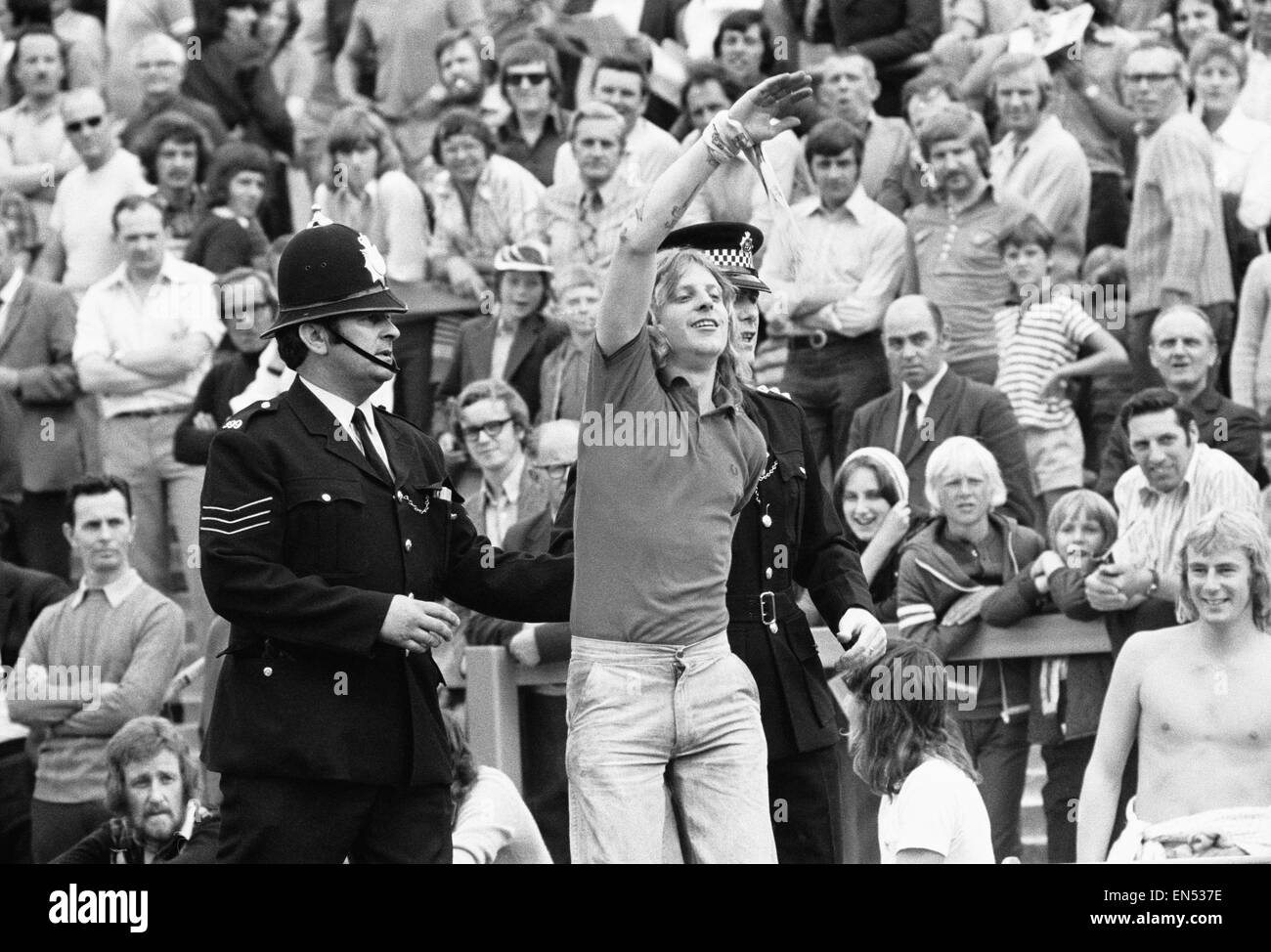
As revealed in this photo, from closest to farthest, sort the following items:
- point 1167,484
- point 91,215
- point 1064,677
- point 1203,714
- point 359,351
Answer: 1. point 359,351
2. point 1203,714
3. point 1064,677
4. point 1167,484
5. point 91,215

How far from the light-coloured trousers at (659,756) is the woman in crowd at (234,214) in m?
7.36

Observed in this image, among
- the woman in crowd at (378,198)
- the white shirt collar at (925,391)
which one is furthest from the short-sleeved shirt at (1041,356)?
the woman in crowd at (378,198)

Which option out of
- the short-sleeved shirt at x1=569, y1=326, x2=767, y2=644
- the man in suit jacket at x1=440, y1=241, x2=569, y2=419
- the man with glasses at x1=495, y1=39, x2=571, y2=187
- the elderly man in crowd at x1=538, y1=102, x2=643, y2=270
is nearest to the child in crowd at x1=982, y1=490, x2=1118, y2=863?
the short-sleeved shirt at x1=569, y1=326, x2=767, y2=644

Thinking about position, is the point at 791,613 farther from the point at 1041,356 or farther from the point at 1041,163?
the point at 1041,163

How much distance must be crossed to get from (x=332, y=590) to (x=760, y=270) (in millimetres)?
5523

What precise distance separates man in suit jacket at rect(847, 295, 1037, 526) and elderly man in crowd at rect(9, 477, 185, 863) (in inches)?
117

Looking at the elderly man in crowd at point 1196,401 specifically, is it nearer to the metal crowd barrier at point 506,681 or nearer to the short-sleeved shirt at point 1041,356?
the short-sleeved shirt at point 1041,356

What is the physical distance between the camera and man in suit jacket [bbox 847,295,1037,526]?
32.7 ft

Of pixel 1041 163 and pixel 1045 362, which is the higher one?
pixel 1041 163

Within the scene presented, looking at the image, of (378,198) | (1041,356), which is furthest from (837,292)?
(378,198)

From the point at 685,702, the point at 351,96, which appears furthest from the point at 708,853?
the point at 351,96

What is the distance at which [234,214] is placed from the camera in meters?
13.3

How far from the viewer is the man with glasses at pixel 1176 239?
11.0m
